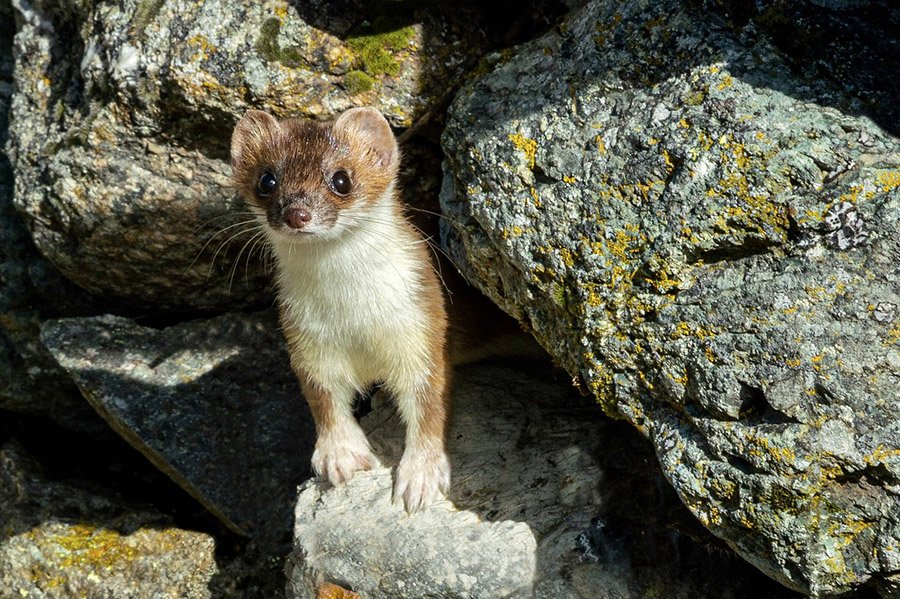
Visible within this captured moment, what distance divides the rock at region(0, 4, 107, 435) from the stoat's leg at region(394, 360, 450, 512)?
223 cm

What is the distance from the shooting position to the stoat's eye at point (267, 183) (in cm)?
394

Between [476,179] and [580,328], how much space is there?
0.72 metres

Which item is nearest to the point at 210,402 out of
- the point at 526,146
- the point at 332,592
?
the point at 332,592

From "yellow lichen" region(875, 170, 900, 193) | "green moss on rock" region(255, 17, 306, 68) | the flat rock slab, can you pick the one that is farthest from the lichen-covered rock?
"yellow lichen" region(875, 170, 900, 193)

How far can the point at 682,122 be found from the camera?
122 inches

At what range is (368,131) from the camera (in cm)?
399

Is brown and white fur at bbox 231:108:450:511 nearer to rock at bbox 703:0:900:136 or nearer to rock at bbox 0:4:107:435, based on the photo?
rock at bbox 703:0:900:136

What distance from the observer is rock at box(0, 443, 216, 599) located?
479cm

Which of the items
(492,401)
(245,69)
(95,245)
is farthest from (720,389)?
(95,245)

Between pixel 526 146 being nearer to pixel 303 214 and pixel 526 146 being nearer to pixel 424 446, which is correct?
pixel 303 214

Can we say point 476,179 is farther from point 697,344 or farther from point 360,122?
point 697,344

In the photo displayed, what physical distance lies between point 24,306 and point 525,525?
129 inches

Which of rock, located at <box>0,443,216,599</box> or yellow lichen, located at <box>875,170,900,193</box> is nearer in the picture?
yellow lichen, located at <box>875,170,900,193</box>

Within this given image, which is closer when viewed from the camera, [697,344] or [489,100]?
[697,344]
